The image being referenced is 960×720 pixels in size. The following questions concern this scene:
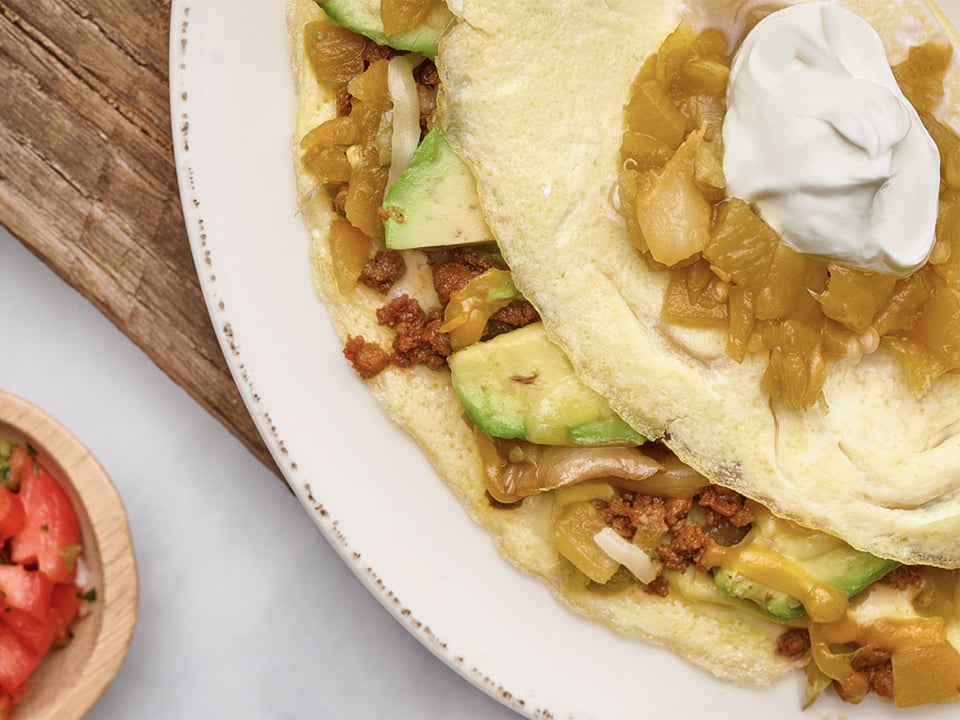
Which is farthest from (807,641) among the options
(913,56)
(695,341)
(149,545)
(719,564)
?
(149,545)

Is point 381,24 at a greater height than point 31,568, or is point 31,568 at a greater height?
point 381,24

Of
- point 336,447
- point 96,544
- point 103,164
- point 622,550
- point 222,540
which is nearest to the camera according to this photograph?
point 622,550

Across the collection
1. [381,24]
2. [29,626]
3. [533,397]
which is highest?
[381,24]

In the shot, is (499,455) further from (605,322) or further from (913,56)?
(913,56)

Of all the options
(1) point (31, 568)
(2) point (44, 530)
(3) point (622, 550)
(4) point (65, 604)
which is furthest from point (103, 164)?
(3) point (622, 550)

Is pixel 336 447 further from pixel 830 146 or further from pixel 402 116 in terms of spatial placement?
pixel 830 146
